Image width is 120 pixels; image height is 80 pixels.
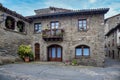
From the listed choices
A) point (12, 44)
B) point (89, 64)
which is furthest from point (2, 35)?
point (89, 64)

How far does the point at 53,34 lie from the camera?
15680mm

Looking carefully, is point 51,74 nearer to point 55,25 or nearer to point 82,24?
point 82,24

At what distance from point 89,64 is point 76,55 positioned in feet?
5.93

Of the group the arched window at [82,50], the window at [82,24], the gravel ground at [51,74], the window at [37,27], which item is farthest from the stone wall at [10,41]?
the window at [82,24]

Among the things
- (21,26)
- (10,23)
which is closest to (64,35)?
(21,26)

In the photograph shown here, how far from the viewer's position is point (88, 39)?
15.1 meters

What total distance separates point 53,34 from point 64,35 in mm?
1356

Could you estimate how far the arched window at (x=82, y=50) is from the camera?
50.0 feet

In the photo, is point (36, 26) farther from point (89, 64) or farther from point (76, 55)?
point (89, 64)

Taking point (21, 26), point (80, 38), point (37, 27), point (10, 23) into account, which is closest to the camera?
point (10, 23)

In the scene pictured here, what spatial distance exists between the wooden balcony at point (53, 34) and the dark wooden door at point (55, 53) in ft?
4.09

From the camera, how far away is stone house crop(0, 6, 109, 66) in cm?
1480

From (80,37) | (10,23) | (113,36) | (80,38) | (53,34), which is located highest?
(10,23)

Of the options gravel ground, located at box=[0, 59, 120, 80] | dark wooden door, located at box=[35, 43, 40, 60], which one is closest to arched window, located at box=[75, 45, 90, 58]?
gravel ground, located at box=[0, 59, 120, 80]
